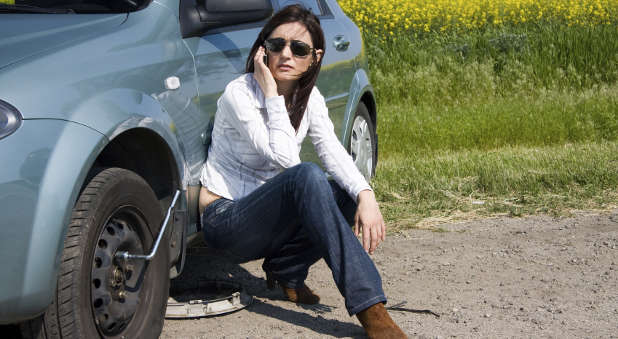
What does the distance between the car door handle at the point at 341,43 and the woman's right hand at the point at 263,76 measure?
61.7 inches

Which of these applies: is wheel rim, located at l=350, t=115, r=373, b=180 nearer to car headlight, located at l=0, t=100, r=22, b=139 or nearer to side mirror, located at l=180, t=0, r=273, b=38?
side mirror, located at l=180, t=0, r=273, b=38

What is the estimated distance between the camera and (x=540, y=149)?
23.8 ft

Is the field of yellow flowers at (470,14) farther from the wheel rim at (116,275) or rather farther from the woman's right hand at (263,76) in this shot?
the wheel rim at (116,275)

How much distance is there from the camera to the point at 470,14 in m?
11.7

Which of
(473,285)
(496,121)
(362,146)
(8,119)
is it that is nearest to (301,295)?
(473,285)

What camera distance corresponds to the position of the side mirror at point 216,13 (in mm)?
3285

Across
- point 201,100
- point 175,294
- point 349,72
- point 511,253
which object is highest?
point 201,100

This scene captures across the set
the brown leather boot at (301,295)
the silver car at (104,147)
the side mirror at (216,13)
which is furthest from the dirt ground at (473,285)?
the side mirror at (216,13)

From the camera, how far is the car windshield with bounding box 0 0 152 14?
3135mm

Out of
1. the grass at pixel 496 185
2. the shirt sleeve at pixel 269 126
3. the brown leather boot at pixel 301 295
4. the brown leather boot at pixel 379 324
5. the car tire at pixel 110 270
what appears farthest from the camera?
the grass at pixel 496 185

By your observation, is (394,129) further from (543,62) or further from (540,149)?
(543,62)

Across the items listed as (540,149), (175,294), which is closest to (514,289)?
(175,294)

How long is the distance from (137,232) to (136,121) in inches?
16.6

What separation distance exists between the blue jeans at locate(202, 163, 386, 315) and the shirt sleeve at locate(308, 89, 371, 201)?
0.09 metres
